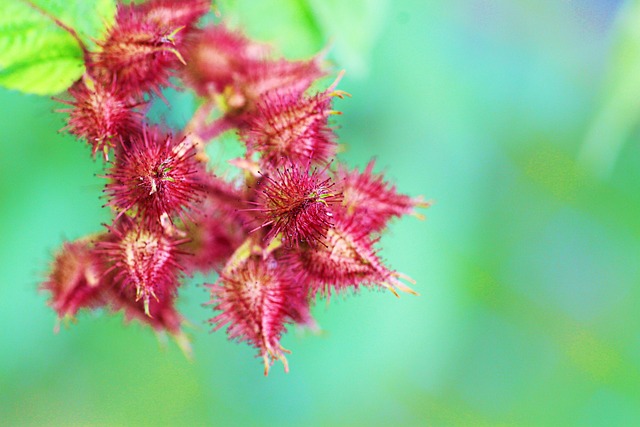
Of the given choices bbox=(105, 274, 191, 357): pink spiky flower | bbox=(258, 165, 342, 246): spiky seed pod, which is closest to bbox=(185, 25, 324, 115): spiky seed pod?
bbox=(258, 165, 342, 246): spiky seed pod

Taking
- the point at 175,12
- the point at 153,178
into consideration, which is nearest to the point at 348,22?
the point at 175,12

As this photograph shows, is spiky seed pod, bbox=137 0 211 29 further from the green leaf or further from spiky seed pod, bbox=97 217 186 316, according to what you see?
spiky seed pod, bbox=97 217 186 316

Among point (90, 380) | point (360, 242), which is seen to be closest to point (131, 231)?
point (360, 242)

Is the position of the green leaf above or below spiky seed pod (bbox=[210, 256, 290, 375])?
above

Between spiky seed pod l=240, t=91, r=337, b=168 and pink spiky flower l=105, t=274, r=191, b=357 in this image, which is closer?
A: spiky seed pod l=240, t=91, r=337, b=168

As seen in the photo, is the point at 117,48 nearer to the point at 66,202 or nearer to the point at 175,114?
the point at 175,114

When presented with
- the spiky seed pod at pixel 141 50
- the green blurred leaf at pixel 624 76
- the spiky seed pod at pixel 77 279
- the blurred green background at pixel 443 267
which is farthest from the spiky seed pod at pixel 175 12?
the green blurred leaf at pixel 624 76

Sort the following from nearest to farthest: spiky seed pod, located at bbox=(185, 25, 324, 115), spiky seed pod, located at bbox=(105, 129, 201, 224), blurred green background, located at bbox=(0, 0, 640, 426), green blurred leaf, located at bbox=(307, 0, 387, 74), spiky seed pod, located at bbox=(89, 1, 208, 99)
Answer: spiky seed pod, located at bbox=(105, 129, 201, 224) → spiky seed pod, located at bbox=(89, 1, 208, 99) → spiky seed pod, located at bbox=(185, 25, 324, 115) → green blurred leaf, located at bbox=(307, 0, 387, 74) → blurred green background, located at bbox=(0, 0, 640, 426)

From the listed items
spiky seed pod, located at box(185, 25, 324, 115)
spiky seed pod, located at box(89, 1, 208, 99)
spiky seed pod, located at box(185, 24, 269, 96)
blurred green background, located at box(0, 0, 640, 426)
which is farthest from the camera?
blurred green background, located at box(0, 0, 640, 426)
